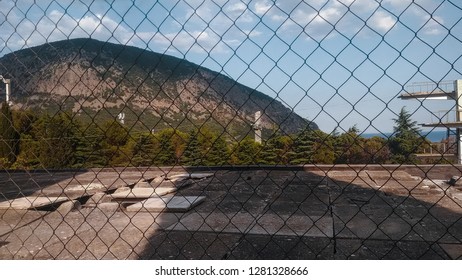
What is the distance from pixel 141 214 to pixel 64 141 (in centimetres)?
878

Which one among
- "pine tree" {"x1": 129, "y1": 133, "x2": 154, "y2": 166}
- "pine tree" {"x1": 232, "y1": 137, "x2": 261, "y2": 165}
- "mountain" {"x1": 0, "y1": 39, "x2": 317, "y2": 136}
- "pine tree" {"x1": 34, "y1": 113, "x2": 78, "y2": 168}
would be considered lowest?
"pine tree" {"x1": 34, "y1": 113, "x2": 78, "y2": 168}

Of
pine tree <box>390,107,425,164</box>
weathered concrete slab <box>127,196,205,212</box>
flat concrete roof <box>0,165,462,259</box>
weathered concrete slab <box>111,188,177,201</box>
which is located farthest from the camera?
weathered concrete slab <box>111,188,177,201</box>

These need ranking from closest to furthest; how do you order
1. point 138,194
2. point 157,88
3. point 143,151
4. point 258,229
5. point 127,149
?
point 157,88 → point 258,229 → point 138,194 → point 127,149 → point 143,151

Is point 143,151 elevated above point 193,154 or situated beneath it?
situated beneath

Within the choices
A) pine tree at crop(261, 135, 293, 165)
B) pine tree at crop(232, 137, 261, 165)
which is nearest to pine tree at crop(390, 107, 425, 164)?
pine tree at crop(261, 135, 293, 165)

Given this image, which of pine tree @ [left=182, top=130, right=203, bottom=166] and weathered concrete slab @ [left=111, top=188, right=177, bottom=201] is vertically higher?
pine tree @ [left=182, top=130, right=203, bottom=166]

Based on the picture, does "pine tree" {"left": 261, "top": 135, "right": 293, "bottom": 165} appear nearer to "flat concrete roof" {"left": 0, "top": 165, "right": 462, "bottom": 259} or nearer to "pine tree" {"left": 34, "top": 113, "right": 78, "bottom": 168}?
"flat concrete roof" {"left": 0, "top": 165, "right": 462, "bottom": 259}

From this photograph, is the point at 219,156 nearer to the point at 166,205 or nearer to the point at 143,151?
the point at 143,151

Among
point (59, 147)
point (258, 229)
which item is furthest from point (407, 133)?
point (59, 147)

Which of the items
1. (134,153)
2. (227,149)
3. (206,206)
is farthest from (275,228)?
(134,153)

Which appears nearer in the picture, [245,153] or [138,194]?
[138,194]

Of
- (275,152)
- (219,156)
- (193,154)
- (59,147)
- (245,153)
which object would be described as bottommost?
(59,147)

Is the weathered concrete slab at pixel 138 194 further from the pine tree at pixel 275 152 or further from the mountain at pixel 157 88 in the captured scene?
the pine tree at pixel 275 152
